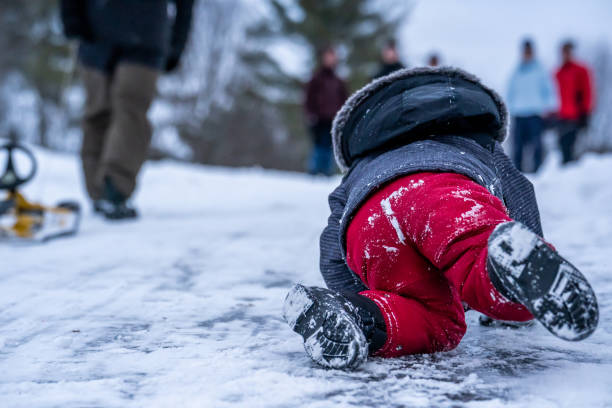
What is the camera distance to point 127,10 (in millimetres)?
3238

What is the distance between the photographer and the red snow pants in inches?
36.8

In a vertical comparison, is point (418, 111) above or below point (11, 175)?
above

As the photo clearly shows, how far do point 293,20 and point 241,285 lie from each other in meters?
12.5

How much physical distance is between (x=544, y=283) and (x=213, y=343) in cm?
64

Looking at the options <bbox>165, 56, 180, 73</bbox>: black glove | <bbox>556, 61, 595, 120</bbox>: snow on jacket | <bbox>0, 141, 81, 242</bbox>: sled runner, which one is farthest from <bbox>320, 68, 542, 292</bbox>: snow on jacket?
<bbox>556, 61, 595, 120</bbox>: snow on jacket

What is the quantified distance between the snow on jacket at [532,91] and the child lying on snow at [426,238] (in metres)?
4.73

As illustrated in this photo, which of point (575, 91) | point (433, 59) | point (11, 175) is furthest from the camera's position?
point (575, 91)

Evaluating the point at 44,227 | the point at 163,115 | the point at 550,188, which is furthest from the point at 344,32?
the point at 44,227

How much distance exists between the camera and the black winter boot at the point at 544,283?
788 mm

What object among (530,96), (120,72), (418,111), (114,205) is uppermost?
(530,96)

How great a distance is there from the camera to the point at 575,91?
607cm

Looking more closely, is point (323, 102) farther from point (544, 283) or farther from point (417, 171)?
point (544, 283)

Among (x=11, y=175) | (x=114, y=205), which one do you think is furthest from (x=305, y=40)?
(x=11, y=175)

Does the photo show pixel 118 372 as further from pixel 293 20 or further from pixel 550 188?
pixel 293 20
